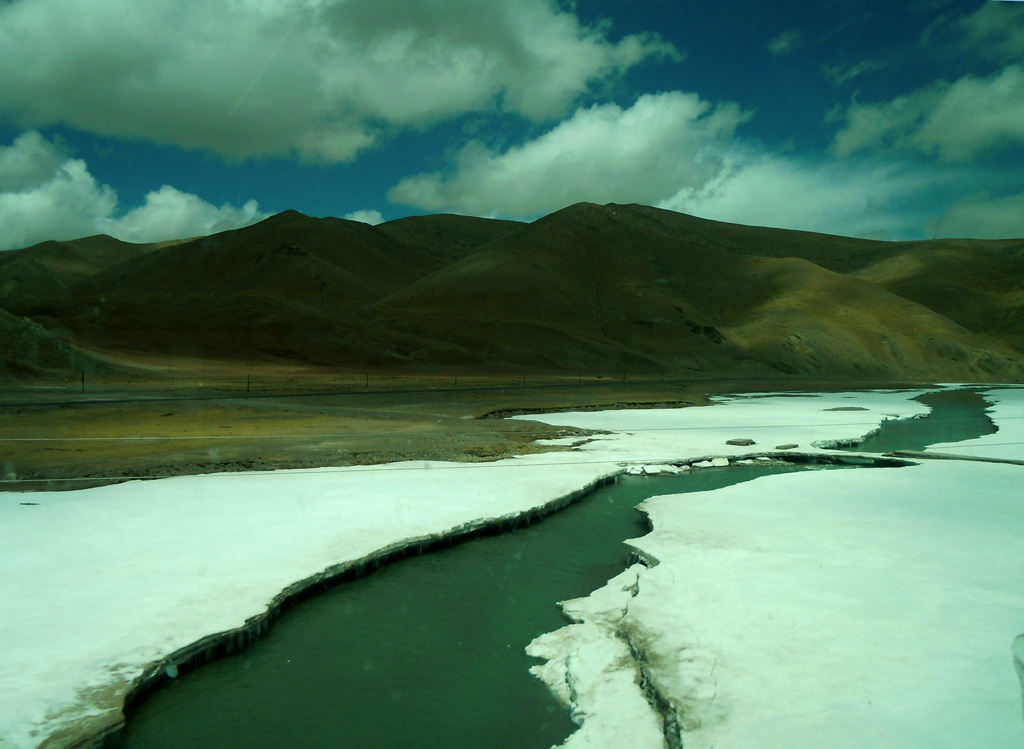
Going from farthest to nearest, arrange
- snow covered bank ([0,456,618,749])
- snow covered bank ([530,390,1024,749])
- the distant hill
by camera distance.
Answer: the distant hill → snow covered bank ([0,456,618,749]) → snow covered bank ([530,390,1024,749])

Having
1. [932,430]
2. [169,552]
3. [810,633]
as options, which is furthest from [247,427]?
[932,430]

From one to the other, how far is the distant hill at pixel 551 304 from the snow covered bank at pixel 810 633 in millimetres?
56078

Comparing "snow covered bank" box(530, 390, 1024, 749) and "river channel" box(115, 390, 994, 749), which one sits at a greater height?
"snow covered bank" box(530, 390, 1024, 749)

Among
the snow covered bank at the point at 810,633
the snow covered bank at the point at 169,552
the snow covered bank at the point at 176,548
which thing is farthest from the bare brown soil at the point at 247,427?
the snow covered bank at the point at 810,633

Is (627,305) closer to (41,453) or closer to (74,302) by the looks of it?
(74,302)

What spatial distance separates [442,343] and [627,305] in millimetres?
25559

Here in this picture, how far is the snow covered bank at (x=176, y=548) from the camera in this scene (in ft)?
17.5

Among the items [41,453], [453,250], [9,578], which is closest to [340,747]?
[9,578]

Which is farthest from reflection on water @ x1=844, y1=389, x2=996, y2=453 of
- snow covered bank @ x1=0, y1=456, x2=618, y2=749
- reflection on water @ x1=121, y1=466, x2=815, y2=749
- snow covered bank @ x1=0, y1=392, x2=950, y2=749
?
reflection on water @ x1=121, y1=466, x2=815, y2=749

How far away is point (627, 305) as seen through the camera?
287 feet

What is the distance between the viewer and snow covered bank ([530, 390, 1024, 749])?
475cm

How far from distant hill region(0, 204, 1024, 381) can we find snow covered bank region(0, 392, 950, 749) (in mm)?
50543

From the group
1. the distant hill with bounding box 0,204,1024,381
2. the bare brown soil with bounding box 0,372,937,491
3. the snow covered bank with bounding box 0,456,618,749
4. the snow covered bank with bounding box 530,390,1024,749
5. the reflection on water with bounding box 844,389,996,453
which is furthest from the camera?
the distant hill with bounding box 0,204,1024,381

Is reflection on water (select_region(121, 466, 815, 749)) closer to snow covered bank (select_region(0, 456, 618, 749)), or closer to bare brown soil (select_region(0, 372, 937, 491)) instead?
snow covered bank (select_region(0, 456, 618, 749))
